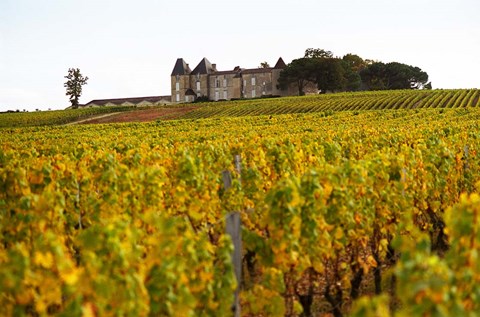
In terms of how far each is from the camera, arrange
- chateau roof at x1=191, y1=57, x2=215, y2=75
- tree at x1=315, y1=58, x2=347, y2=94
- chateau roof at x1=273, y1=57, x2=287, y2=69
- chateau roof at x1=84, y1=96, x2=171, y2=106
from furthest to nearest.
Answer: chateau roof at x1=84, y1=96, x2=171, y2=106 < chateau roof at x1=191, y1=57, x2=215, y2=75 < chateau roof at x1=273, y1=57, x2=287, y2=69 < tree at x1=315, y1=58, x2=347, y2=94

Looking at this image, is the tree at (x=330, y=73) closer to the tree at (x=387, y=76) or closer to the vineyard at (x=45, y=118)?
the tree at (x=387, y=76)

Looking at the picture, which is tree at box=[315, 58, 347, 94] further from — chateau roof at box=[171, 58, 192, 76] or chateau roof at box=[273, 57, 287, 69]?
chateau roof at box=[171, 58, 192, 76]

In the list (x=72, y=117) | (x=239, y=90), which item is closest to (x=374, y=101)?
(x=72, y=117)

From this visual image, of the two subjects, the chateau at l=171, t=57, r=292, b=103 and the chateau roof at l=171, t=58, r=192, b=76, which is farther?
the chateau roof at l=171, t=58, r=192, b=76

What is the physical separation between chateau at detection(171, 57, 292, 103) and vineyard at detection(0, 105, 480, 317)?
85644mm

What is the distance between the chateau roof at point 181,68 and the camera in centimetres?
10319

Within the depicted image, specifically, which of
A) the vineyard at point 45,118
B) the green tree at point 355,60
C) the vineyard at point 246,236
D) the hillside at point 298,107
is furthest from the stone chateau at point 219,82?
the vineyard at point 246,236

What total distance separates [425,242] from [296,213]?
6.42 ft

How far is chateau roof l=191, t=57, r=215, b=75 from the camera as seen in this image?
102875 millimetres

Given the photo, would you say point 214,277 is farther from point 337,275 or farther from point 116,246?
A: point 337,275

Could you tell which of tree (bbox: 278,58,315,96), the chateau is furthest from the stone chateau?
tree (bbox: 278,58,315,96)

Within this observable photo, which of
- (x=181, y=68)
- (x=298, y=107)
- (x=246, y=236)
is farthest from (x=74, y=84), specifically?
(x=246, y=236)

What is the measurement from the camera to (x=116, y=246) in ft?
12.9

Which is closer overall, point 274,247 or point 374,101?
point 274,247
